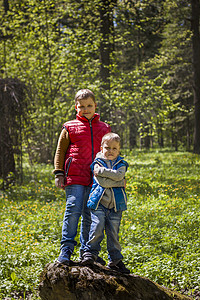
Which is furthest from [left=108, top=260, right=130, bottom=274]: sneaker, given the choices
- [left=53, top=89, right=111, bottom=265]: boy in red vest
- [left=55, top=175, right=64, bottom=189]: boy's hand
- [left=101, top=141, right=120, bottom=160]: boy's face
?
[left=101, top=141, right=120, bottom=160]: boy's face

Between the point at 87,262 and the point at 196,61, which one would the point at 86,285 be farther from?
the point at 196,61

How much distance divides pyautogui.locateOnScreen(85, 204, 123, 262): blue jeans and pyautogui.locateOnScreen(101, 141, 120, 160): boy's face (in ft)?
1.74

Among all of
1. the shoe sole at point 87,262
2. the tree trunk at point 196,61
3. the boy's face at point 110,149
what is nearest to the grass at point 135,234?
the shoe sole at point 87,262

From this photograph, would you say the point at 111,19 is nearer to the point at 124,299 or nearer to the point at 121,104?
the point at 121,104

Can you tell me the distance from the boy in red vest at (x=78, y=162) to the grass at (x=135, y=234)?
1676 mm

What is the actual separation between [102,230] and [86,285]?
554 millimetres

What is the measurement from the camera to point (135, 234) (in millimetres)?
6543

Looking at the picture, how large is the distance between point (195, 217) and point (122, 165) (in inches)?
155

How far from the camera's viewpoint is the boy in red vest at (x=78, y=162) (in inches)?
146

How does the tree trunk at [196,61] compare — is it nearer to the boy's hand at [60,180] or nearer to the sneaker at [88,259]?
the boy's hand at [60,180]

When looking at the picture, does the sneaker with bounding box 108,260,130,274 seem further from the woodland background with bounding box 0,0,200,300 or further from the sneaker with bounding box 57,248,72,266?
the woodland background with bounding box 0,0,200,300

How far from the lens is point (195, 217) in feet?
22.7

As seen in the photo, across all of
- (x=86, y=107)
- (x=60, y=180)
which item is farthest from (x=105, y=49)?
(x=60, y=180)

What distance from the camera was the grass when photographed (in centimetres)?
505
